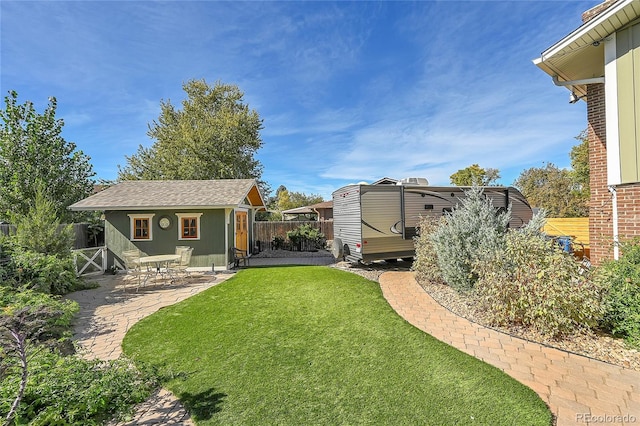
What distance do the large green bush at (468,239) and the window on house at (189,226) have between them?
8.78 metres

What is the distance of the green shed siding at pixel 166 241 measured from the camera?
10891 mm

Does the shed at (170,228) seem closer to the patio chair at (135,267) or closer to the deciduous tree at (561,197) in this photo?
the patio chair at (135,267)

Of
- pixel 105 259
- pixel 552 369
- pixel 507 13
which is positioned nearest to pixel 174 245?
pixel 105 259

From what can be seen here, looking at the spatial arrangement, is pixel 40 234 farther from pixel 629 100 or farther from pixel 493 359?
pixel 629 100

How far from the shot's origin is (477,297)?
538cm

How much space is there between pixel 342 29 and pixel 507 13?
5298 millimetres

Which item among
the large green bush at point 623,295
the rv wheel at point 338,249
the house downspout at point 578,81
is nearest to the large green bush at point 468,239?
the large green bush at point 623,295

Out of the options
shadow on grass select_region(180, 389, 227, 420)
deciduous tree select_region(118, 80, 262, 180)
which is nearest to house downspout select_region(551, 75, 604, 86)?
shadow on grass select_region(180, 389, 227, 420)

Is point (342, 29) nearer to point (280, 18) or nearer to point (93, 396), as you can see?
point (280, 18)

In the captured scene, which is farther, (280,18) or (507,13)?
(280,18)

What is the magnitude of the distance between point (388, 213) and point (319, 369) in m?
6.84

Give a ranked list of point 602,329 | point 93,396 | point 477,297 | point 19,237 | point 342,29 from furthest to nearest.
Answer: point 342,29 < point 19,237 < point 477,297 < point 602,329 < point 93,396

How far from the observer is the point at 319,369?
11.9ft

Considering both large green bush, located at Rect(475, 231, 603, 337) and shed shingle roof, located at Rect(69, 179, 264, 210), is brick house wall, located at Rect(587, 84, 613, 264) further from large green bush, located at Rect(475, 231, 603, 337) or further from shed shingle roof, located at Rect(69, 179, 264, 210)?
shed shingle roof, located at Rect(69, 179, 264, 210)
